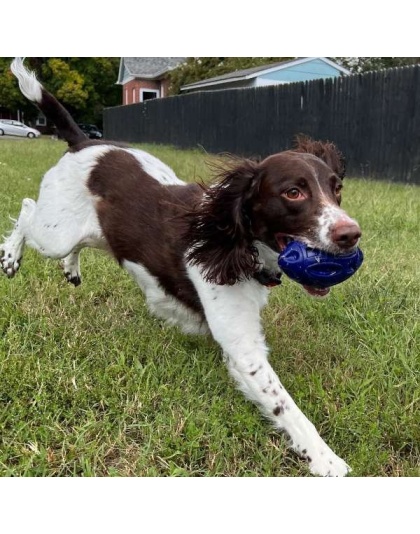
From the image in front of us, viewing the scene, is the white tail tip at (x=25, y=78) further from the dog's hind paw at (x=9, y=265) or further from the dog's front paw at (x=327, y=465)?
the dog's front paw at (x=327, y=465)

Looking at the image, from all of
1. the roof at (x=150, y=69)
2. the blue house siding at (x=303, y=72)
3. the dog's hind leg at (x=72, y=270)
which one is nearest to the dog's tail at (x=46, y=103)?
the dog's hind leg at (x=72, y=270)

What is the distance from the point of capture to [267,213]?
2547 millimetres

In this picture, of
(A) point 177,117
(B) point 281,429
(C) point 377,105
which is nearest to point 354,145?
(C) point 377,105

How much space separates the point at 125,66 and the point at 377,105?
1018 cm

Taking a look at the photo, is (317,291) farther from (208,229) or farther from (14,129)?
(14,129)

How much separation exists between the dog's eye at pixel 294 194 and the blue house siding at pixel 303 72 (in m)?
20.0

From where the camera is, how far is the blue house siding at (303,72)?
70.0 feet

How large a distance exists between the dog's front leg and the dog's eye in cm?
50

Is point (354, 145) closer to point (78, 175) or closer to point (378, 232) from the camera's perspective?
point (378, 232)

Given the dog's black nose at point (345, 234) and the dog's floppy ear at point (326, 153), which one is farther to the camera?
the dog's floppy ear at point (326, 153)

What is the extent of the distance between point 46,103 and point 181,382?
2100 millimetres

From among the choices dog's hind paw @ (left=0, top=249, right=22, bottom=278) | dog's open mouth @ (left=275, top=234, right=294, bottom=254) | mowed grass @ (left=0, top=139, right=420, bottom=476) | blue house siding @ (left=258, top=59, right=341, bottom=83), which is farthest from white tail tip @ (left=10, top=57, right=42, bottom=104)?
blue house siding @ (left=258, top=59, right=341, bottom=83)

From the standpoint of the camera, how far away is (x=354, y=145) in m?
11.4

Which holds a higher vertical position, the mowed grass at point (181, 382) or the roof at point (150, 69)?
the roof at point (150, 69)
